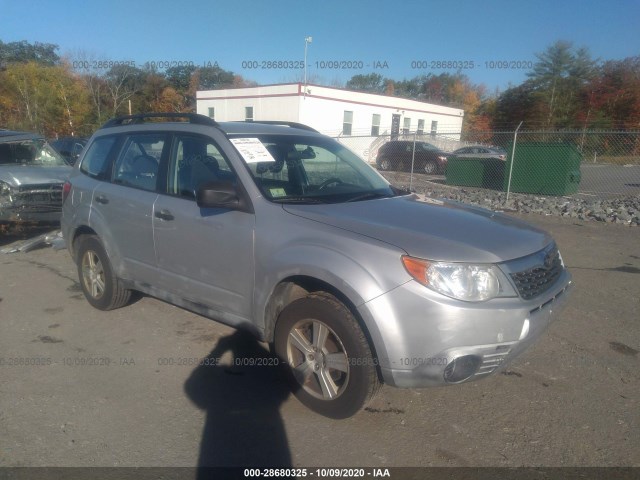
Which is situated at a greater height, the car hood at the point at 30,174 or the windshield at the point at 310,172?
the windshield at the point at 310,172

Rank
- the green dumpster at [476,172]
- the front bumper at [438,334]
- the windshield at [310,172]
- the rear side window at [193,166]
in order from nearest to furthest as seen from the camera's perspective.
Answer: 1. the front bumper at [438,334]
2. the windshield at [310,172]
3. the rear side window at [193,166]
4. the green dumpster at [476,172]

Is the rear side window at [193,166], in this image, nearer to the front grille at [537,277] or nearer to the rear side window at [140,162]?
the rear side window at [140,162]

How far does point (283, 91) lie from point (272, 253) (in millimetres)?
24282

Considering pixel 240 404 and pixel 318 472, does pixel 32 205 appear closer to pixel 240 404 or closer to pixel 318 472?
pixel 240 404

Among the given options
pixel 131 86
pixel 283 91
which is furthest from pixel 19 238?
pixel 131 86

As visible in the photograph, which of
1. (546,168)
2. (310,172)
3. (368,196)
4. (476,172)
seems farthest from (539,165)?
(368,196)

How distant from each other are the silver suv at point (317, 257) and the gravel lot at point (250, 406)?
0.35m

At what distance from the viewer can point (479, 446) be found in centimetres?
291

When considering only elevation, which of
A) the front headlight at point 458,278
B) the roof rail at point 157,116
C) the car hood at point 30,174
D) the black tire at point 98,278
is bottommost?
the black tire at point 98,278

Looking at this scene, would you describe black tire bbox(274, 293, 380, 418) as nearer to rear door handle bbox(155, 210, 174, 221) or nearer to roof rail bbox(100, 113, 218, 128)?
rear door handle bbox(155, 210, 174, 221)

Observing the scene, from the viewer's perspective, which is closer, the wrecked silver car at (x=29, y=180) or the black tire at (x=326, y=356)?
Answer: the black tire at (x=326, y=356)

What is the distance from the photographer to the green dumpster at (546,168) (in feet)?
44.4

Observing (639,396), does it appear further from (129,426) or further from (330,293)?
(129,426)

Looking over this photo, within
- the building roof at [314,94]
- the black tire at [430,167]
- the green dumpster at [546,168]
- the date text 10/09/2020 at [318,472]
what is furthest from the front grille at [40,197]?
the building roof at [314,94]
